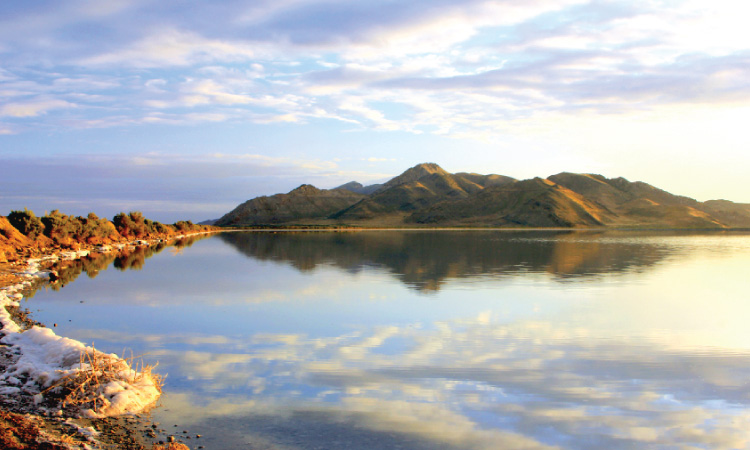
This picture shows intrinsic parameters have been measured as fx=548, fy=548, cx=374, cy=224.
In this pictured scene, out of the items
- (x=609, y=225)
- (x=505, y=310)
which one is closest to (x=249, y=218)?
(x=609, y=225)

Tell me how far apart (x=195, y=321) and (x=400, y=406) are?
22.1 feet

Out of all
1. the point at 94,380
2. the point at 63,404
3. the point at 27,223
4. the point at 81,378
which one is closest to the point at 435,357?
the point at 94,380

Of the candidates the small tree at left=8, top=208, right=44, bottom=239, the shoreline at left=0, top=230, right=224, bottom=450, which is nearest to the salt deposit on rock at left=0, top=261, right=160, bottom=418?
the shoreline at left=0, top=230, right=224, bottom=450

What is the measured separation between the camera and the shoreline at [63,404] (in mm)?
5039

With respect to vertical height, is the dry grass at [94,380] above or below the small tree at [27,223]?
below

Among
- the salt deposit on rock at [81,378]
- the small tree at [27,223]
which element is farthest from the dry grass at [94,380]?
the small tree at [27,223]

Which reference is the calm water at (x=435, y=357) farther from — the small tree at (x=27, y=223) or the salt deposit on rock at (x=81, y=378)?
the small tree at (x=27, y=223)

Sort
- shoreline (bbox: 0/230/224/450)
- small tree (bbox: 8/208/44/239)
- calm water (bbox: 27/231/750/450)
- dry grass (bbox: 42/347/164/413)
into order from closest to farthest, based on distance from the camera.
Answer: shoreline (bbox: 0/230/224/450) → calm water (bbox: 27/231/750/450) → dry grass (bbox: 42/347/164/413) → small tree (bbox: 8/208/44/239)

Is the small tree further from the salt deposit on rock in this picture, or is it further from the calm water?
the salt deposit on rock

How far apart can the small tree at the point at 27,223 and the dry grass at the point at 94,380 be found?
2597 centimetres

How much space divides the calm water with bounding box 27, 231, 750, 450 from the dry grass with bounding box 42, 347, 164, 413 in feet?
1.68

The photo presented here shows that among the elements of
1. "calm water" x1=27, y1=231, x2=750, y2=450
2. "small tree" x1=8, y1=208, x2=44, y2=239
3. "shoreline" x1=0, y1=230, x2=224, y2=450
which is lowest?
"calm water" x1=27, y1=231, x2=750, y2=450

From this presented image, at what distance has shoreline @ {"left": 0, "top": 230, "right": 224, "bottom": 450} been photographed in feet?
16.5

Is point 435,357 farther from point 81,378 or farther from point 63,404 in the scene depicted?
point 63,404
